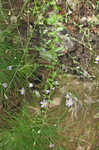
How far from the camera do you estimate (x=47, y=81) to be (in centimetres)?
154

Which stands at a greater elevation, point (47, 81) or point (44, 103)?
point (47, 81)

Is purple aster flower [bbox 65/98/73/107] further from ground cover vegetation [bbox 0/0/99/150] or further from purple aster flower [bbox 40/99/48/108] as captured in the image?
purple aster flower [bbox 40/99/48/108]

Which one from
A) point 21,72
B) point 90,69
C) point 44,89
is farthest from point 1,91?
point 90,69

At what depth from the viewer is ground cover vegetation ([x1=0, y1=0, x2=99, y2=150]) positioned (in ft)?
4.98

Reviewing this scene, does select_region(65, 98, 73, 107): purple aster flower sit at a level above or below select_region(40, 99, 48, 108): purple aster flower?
below

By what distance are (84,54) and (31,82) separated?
499 mm

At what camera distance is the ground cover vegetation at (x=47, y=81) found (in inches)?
59.8

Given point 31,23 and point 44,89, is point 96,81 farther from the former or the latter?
point 31,23

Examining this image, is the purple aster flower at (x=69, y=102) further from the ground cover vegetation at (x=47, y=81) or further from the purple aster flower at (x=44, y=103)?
the purple aster flower at (x=44, y=103)

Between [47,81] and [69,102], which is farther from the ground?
[47,81]

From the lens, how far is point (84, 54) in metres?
1.74

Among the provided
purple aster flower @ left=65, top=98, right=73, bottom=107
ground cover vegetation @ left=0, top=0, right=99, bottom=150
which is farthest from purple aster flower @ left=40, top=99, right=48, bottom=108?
purple aster flower @ left=65, top=98, right=73, bottom=107

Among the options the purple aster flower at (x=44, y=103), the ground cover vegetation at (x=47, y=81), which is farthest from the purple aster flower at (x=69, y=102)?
the purple aster flower at (x=44, y=103)

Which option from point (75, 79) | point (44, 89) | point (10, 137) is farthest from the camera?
point (75, 79)
